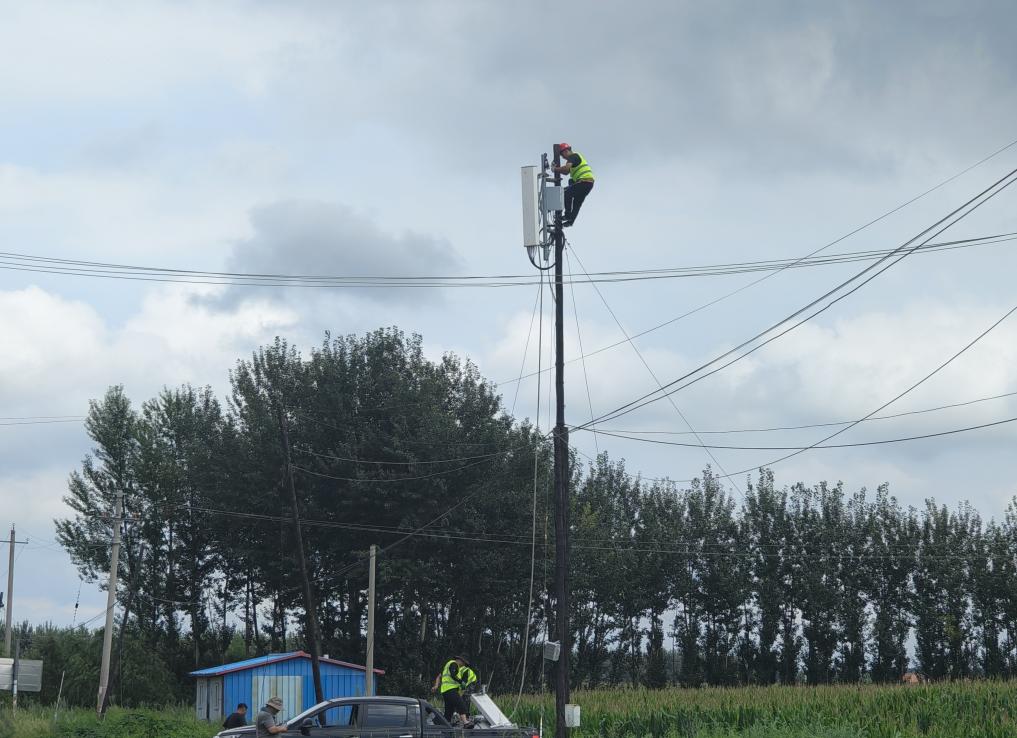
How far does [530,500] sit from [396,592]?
7675mm

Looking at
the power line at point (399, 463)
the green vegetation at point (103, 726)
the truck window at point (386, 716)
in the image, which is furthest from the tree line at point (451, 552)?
the truck window at point (386, 716)

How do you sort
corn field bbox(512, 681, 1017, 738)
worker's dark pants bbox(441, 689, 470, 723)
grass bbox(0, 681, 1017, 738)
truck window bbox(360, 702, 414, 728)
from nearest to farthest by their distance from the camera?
truck window bbox(360, 702, 414, 728) < worker's dark pants bbox(441, 689, 470, 723) < corn field bbox(512, 681, 1017, 738) < grass bbox(0, 681, 1017, 738)

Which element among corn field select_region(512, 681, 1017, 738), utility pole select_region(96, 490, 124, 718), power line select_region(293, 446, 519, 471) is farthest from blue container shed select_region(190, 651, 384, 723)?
corn field select_region(512, 681, 1017, 738)

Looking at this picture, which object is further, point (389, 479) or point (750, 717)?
point (389, 479)

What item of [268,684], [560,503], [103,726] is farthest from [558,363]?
[268,684]

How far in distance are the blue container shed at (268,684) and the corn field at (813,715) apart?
Result: 41.2 feet

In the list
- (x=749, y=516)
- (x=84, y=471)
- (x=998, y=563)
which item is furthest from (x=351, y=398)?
(x=998, y=563)

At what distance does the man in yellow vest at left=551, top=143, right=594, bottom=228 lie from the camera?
2522 centimetres

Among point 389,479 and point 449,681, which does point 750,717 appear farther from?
point 389,479

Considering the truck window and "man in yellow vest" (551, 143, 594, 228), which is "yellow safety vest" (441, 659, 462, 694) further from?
"man in yellow vest" (551, 143, 594, 228)

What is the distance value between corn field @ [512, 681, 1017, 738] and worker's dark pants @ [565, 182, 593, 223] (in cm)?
1200

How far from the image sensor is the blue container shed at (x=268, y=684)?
41.7m

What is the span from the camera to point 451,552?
51812 millimetres

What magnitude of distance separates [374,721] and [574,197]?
39.7 feet
